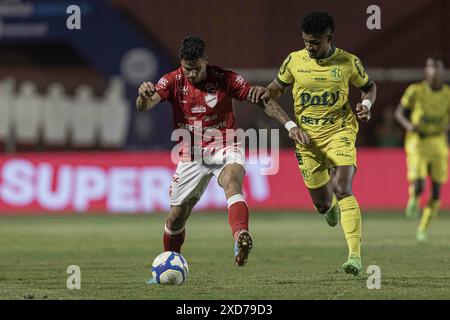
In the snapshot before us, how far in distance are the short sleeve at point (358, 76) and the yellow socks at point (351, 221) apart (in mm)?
1279

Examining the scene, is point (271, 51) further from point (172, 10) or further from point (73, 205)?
point (73, 205)

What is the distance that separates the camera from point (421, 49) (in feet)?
86.6

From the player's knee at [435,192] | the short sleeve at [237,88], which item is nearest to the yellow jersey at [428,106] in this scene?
the player's knee at [435,192]

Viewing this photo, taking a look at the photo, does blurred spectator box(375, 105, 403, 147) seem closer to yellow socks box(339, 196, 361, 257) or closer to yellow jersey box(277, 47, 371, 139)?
yellow jersey box(277, 47, 371, 139)

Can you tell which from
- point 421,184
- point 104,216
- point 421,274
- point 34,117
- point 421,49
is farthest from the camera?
point 421,49

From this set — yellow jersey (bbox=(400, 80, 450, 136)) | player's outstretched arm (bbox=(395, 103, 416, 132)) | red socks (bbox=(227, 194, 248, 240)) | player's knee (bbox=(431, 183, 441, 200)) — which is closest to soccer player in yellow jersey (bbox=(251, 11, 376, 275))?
red socks (bbox=(227, 194, 248, 240))

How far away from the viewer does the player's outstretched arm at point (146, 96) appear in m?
9.57

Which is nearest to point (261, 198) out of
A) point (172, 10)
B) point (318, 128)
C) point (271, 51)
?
point (271, 51)

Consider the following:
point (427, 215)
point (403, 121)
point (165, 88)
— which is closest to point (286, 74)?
point (165, 88)

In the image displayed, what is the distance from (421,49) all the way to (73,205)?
395 inches

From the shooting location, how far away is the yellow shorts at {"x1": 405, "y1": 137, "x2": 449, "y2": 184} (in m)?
17.0

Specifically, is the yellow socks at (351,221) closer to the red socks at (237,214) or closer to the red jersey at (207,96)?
the red socks at (237,214)

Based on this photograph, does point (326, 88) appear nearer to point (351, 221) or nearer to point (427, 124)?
point (351, 221)

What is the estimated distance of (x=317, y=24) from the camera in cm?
1019
